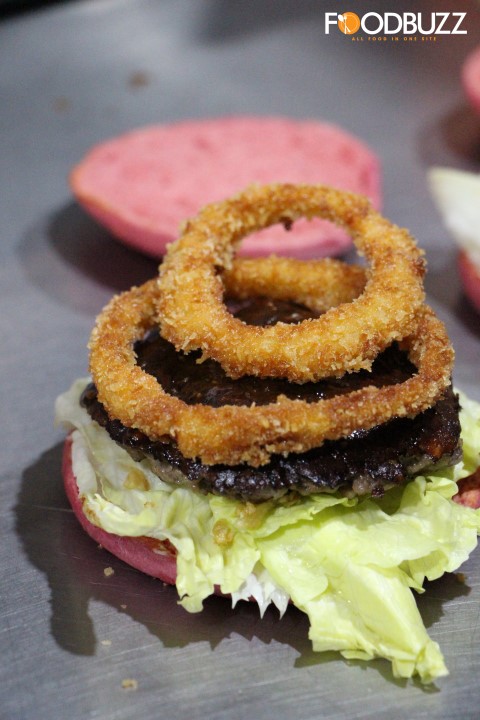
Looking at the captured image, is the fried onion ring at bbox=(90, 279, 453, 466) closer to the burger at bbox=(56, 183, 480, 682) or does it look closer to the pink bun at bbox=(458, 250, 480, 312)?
the burger at bbox=(56, 183, 480, 682)

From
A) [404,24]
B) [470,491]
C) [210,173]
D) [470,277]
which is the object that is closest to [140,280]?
[210,173]

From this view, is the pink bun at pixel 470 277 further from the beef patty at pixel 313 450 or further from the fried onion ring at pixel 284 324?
the beef patty at pixel 313 450

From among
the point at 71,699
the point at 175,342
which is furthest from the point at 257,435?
the point at 71,699

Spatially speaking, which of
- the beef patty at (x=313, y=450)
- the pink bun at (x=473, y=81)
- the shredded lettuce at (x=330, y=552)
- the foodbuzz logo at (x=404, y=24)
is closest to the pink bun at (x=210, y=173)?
the pink bun at (x=473, y=81)

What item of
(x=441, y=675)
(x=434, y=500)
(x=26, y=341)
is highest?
(x=434, y=500)

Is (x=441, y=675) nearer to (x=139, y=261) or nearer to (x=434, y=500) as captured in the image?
(x=434, y=500)

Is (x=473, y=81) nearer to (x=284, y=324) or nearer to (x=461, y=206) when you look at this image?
(x=461, y=206)
